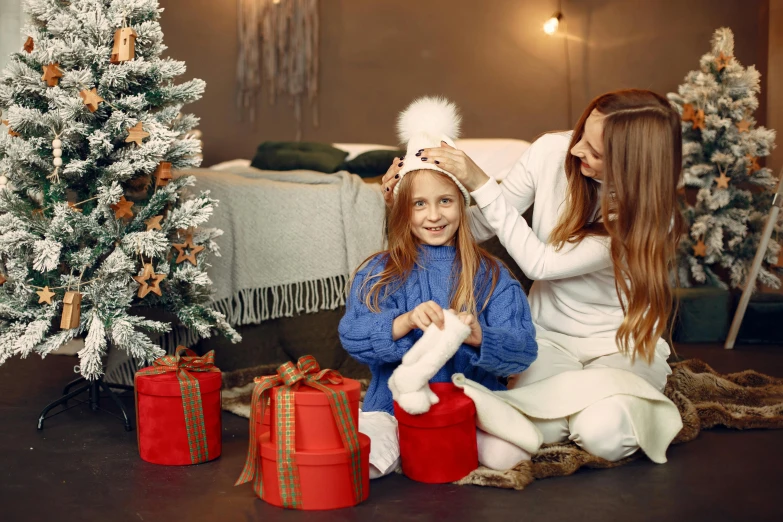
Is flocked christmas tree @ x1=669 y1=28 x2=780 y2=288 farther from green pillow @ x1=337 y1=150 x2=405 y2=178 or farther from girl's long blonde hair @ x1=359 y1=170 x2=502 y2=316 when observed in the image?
girl's long blonde hair @ x1=359 y1=170 x2=502 y2=316

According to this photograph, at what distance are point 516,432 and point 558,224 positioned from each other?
58 centimetres

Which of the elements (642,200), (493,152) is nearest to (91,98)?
(642,200)

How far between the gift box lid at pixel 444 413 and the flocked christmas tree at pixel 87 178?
0.72m

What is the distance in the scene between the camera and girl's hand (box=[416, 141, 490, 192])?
70.2 inches

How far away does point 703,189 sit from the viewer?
3.49 metres

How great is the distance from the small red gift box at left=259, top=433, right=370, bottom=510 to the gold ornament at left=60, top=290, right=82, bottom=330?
0.72 metres

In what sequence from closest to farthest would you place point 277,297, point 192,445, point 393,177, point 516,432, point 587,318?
point 516,432 < point 192,445 < point 393,177 < point 587,318 < point 277,297

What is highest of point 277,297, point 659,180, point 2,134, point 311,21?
point 311,21

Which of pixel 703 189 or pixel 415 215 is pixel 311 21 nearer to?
pixel 703 189

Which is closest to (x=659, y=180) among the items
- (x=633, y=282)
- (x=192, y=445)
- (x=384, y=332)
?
(x=633, y=282)

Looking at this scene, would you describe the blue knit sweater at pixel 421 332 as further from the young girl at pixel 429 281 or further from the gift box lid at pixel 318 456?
the gift box lid at pixel 318 456

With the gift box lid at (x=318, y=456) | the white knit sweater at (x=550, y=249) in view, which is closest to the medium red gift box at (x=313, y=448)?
the gift box lid at (x=318, y=456)

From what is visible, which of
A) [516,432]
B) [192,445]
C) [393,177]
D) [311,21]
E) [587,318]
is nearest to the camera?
[516,432]

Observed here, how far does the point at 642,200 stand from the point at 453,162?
0.44m
